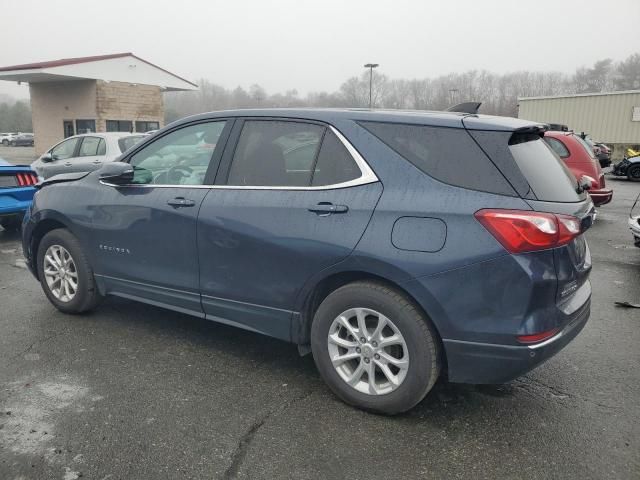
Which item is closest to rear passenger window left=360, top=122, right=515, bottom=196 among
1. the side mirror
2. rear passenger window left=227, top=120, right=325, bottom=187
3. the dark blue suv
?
the dark blue suv

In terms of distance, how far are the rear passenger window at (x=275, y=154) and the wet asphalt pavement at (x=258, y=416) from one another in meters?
1.28

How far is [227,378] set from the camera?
136 inches

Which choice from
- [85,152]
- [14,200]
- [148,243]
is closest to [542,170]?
[148,243]

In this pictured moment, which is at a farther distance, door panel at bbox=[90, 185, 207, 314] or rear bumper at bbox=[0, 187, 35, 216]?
rear bumper at bbox=[0, 187, 35, 216]

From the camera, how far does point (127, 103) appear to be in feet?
86.4

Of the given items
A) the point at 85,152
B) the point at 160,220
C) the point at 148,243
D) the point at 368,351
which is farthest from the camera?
the point at 85,152

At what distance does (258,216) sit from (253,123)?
0.68 metres

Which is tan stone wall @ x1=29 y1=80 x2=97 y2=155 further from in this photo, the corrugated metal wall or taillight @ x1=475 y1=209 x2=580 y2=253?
the corrugated metal wall

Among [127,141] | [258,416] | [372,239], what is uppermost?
[127,141]

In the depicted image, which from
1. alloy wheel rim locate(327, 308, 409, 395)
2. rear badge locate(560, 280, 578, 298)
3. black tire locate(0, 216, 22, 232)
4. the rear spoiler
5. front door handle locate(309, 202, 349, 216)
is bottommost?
black tire locate(0, 216, 22, 232)

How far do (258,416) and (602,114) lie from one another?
33690 mm

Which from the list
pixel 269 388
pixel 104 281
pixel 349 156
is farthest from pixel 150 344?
pixel 349 156

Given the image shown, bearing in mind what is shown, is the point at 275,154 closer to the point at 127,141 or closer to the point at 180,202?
the point at 180,202

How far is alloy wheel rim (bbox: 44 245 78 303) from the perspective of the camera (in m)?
4.45
